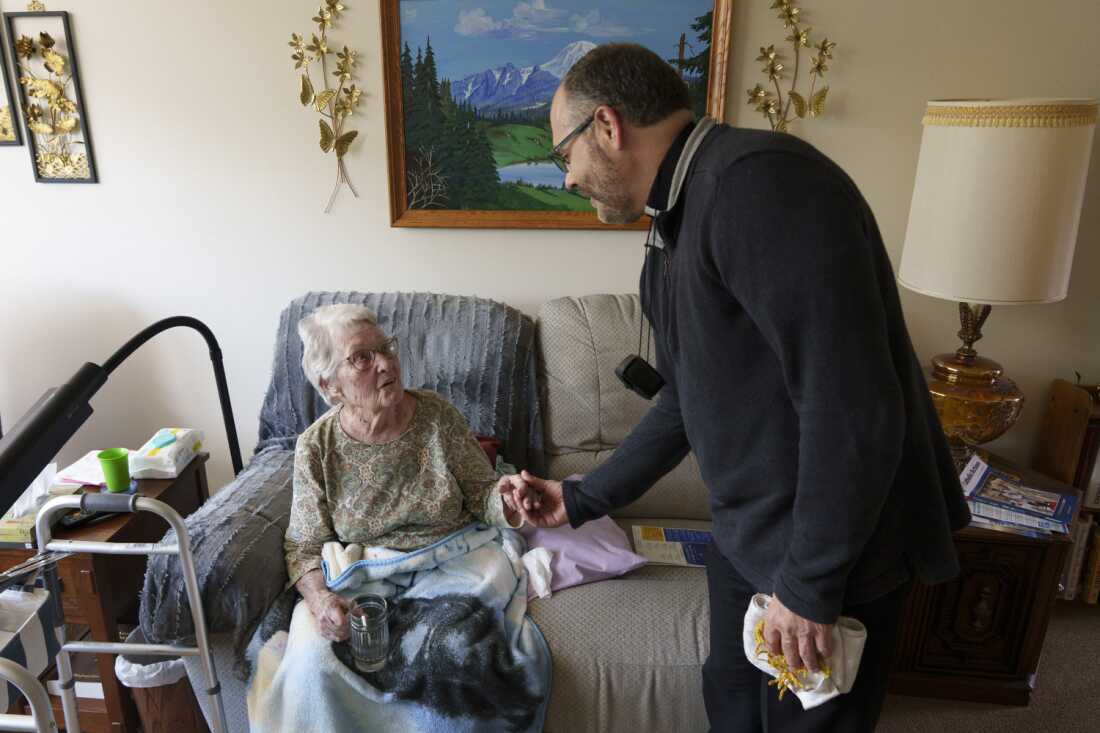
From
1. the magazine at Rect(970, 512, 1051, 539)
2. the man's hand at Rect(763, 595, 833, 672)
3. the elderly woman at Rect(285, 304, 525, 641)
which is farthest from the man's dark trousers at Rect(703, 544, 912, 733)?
the magazine at Rect(970, 512, 1051, 539)

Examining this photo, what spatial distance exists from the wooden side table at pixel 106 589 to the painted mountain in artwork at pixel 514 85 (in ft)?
4.74

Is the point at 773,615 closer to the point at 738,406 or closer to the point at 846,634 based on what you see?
the point at 846,634

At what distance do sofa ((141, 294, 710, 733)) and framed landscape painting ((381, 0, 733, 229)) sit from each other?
35cm

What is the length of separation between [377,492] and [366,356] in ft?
1.05

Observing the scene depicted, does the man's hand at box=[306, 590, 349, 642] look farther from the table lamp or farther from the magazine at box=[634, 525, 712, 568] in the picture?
the table lamp

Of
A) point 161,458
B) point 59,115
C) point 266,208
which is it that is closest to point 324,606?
point 161,458

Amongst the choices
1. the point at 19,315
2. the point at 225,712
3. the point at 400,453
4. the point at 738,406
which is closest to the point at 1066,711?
the point at 738,406

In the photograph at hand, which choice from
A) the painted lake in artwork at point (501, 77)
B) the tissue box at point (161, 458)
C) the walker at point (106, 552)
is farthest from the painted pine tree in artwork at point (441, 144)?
the walker at point (106, 552)

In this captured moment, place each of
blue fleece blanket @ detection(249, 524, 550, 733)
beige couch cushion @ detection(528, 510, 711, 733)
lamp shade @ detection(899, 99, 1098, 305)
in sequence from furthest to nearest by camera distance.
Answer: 1. lamp shade @ detection(899, 99, 1098, 305)
2. beige couch cushion @ detection(528, 510, 711, 733)
3. blue fleece blanket @ detection(249, 524, 550, 733)

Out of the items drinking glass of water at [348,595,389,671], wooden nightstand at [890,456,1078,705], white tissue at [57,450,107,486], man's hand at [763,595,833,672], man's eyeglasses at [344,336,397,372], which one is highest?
man's eyeglasses at [344,336,397,372]

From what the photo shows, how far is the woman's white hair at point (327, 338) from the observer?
168 cm

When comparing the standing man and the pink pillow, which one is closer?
the standing man

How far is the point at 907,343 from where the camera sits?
3.20 feet

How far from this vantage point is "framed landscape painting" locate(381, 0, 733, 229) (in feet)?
7.07
